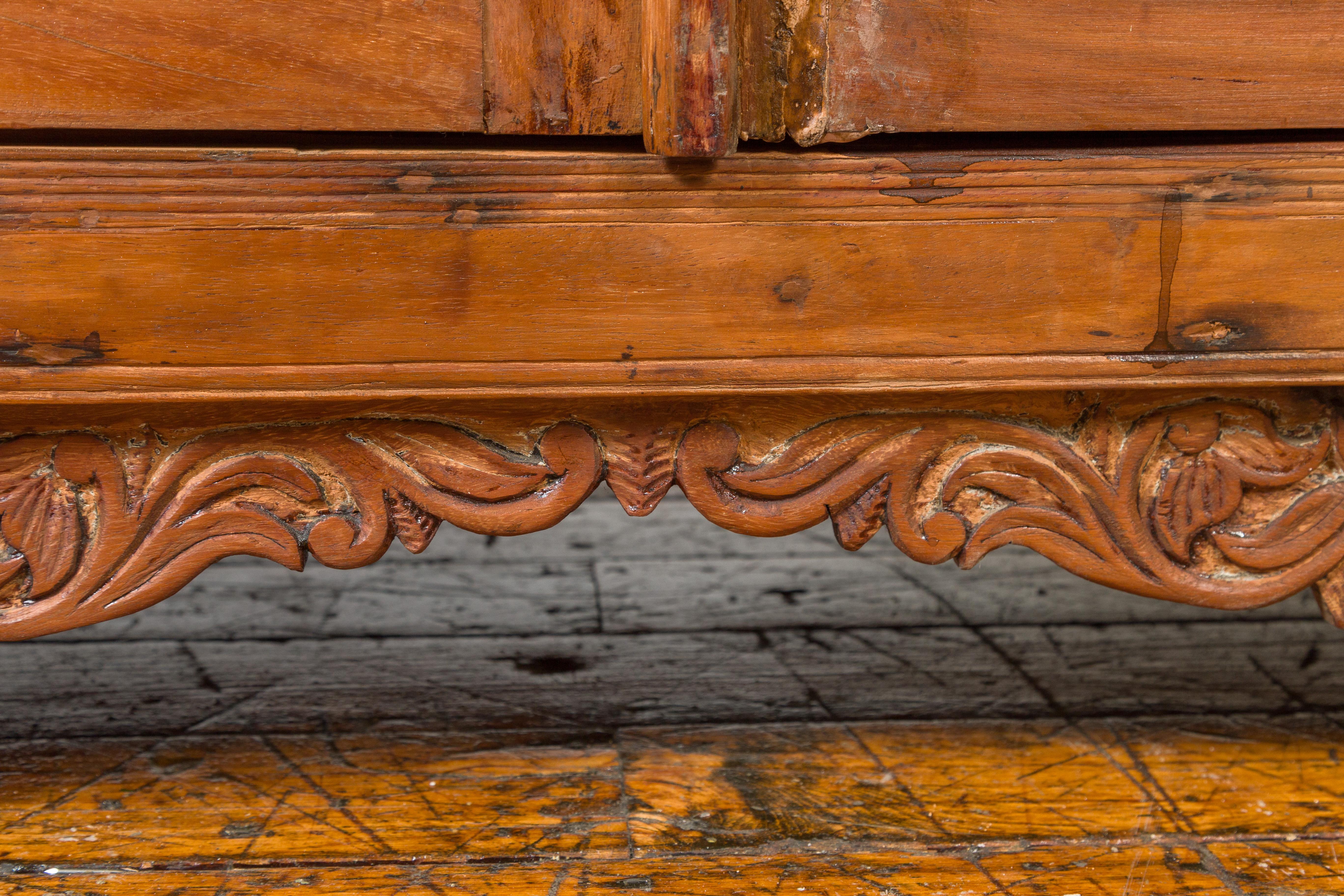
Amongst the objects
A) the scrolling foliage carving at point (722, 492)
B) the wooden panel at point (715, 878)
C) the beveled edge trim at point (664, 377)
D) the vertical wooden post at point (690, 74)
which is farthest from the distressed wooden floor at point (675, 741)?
the vertical wooden post at point (690, 74)

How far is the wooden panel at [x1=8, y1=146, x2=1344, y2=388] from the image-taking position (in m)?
Answer: 0.66

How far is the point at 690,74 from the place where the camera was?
25.1 inches

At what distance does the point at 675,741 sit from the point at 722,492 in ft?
0.81

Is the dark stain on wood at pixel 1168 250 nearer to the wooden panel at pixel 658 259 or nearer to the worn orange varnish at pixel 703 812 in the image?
the wooden panel at pixel 658 259

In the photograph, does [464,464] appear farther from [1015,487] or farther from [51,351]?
[1015,487]

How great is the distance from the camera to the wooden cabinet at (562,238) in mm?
657

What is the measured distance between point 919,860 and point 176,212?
0.62m

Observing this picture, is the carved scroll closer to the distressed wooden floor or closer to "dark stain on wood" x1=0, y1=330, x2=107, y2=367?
"dark stain on wood" x1=0, y1=330, x2=107, y2=367

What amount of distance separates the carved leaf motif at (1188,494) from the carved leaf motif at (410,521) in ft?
1.65

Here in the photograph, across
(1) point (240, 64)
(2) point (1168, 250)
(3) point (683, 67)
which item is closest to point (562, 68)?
(3) point (683, 67)

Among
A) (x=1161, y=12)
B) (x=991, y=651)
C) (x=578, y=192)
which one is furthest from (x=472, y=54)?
(x=991, y=651)

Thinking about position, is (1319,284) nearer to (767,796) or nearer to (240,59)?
(767,796)

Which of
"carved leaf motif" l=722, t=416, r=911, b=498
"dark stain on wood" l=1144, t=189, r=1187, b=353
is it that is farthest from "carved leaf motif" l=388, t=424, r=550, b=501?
"dark stain on wood" l=1144, t=189, r=1187, b=353

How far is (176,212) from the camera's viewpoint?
26.0 inches
